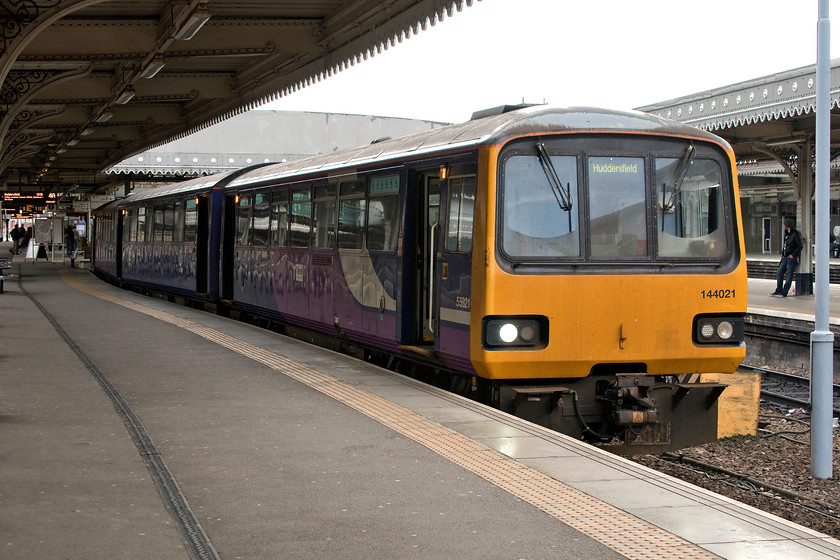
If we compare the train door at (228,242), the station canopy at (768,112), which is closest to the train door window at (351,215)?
the train door at (228,242)

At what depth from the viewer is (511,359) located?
26.9 feet

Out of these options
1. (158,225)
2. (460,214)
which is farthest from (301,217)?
(158,225)

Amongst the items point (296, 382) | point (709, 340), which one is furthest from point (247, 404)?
point (709, 340)

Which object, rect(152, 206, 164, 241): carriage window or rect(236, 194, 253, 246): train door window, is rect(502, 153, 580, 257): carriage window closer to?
rect(236, 194, 253, 246): train door window

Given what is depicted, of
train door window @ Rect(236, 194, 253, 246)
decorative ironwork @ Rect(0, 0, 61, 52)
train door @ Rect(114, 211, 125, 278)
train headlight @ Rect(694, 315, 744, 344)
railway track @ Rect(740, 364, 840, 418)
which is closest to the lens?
train headlight @ Rect(694, 315, 744, 344)

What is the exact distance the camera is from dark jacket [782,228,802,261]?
71.4 ft

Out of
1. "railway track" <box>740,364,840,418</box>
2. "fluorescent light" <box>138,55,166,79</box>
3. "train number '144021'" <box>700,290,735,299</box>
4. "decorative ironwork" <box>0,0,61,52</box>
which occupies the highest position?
"fluorescent light" <box>138,55,166,79</box>

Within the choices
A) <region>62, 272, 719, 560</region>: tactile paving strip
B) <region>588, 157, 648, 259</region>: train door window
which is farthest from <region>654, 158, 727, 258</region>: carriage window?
<region>62, 272, 719, 560</region>: tactile paving strip

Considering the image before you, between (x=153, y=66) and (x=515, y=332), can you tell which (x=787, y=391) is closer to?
(x=515, y=332)

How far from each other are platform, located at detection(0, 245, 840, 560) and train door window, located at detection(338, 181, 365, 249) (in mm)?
1647

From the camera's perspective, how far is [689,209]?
862cm

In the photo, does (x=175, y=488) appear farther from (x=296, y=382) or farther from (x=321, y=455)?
(x=296, y=382)

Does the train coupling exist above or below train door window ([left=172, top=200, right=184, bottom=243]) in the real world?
below

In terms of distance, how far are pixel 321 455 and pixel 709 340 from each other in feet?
12.2
